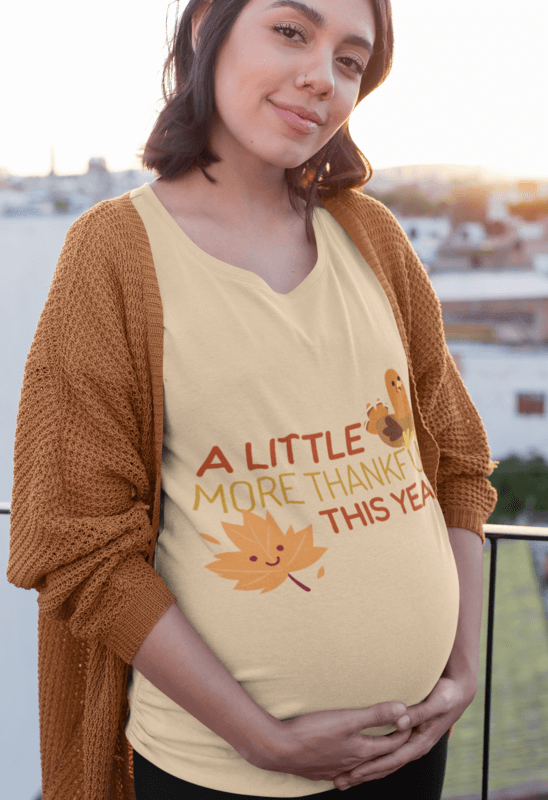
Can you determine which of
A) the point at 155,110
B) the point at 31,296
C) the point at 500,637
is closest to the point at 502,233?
the point at 500,637

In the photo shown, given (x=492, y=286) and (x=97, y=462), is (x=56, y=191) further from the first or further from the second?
(x=97, y=462)

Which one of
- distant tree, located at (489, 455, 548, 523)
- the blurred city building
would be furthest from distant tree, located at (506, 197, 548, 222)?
the blurred city building

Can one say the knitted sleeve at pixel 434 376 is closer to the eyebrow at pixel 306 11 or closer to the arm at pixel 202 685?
the eyebrow at pixel 306 11

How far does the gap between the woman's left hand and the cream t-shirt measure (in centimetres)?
2

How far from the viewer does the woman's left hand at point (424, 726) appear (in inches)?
30.3

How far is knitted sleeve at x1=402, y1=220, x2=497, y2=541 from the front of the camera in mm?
998

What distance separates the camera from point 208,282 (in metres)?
0.78

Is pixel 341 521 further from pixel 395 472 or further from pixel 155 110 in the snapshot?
pixel 155 110

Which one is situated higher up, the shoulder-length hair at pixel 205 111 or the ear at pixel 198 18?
the ear at pixel 198 18

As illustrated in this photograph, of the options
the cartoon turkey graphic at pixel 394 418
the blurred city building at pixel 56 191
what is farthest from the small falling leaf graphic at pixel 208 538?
the blurred city building at pixel 56 191

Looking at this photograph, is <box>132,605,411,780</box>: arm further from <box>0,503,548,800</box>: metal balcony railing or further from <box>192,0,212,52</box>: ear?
<box>192,0,212,52</box>: ear

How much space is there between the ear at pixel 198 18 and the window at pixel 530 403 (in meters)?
37.7

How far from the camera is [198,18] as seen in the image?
824 mm

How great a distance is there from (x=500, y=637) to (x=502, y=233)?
20.2 metres
